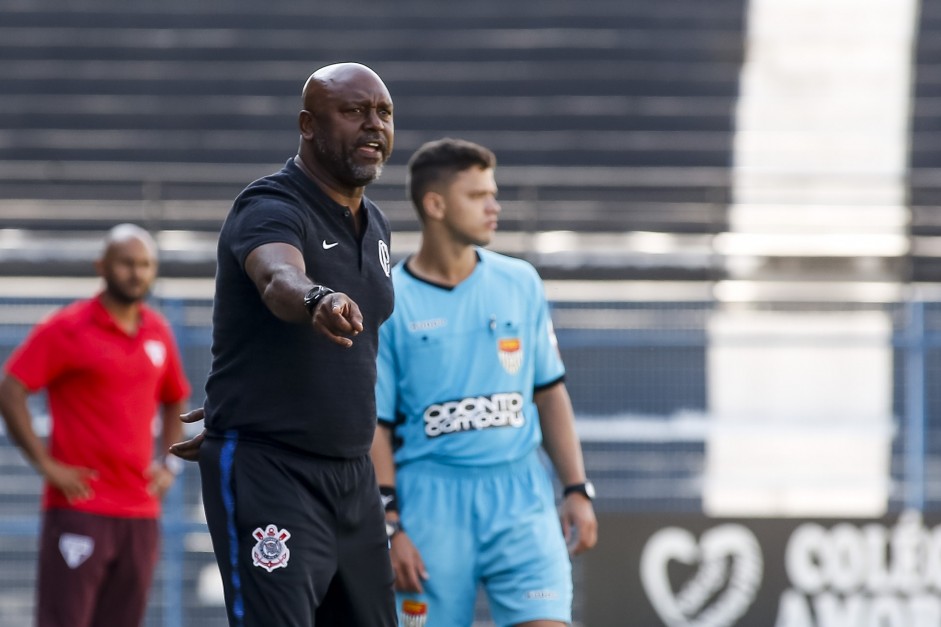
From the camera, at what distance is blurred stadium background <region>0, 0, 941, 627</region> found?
8.51 metres

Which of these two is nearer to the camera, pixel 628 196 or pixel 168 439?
pixel 168 439

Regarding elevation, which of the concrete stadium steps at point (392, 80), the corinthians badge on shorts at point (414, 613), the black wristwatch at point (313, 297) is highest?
the concrete stadium steps at point (392, 80)

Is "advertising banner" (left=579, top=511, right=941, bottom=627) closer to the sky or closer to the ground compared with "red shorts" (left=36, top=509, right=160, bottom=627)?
closer to the ground

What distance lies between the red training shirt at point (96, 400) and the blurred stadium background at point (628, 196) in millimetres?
1876

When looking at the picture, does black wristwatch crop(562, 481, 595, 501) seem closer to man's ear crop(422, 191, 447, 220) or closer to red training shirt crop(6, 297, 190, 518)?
man's ear crop(422, 191, 447, 220)

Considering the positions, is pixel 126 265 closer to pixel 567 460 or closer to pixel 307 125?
pixel 567 460

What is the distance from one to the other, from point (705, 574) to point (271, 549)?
4820 millimetres

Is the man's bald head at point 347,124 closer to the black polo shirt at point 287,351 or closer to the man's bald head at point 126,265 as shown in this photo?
the black polo shirt at point 287,351

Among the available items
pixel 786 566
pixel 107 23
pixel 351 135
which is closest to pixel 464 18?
pixel 107 23

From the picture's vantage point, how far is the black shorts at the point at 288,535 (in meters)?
3.34

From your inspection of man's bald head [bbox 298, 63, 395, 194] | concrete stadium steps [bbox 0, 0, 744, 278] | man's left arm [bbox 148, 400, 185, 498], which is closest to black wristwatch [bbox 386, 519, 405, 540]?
man's bald head [bbox 298, 63, 395, 194]

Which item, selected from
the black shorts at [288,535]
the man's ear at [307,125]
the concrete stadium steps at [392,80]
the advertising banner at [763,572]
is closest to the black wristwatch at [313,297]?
the black shorts at [288,535]

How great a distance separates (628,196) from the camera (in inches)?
481

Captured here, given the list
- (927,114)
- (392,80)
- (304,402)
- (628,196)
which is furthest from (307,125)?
(927,114)
